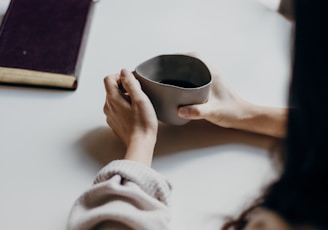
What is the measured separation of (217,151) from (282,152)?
0.95 feet

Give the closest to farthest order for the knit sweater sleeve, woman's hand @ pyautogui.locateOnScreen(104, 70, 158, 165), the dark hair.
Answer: the dark hair < the knit sweater sleeve < woman's hand @ pyautogui.locateOnScreen(104, 70, 158, 165)

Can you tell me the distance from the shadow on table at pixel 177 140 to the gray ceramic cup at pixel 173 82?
20mm

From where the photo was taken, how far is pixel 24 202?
608 mm

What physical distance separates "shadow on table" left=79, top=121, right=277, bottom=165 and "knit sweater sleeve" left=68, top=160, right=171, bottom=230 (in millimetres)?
83

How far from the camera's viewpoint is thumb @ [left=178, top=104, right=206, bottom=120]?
0.70m

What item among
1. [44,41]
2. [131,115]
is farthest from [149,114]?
[44,41]

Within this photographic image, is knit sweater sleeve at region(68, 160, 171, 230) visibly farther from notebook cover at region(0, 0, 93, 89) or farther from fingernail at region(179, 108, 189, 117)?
notebook cover at region(0, 0, 93, 89)

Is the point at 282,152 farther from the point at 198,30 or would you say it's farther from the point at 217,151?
the point at 198,30

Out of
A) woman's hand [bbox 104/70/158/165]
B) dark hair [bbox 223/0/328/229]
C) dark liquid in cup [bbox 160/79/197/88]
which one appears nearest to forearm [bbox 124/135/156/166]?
woman's hand [bbox 104/70/158/165]

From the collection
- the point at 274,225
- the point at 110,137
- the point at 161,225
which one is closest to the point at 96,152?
the point at 110,137

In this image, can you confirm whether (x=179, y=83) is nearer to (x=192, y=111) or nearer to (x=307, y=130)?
(x=192, y=111)

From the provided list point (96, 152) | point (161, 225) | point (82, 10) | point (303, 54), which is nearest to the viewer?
point (303, 54)

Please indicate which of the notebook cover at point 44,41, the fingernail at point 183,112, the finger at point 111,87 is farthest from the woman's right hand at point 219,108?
the notebook cover at point 44,41

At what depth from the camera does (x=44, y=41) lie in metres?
0.84
